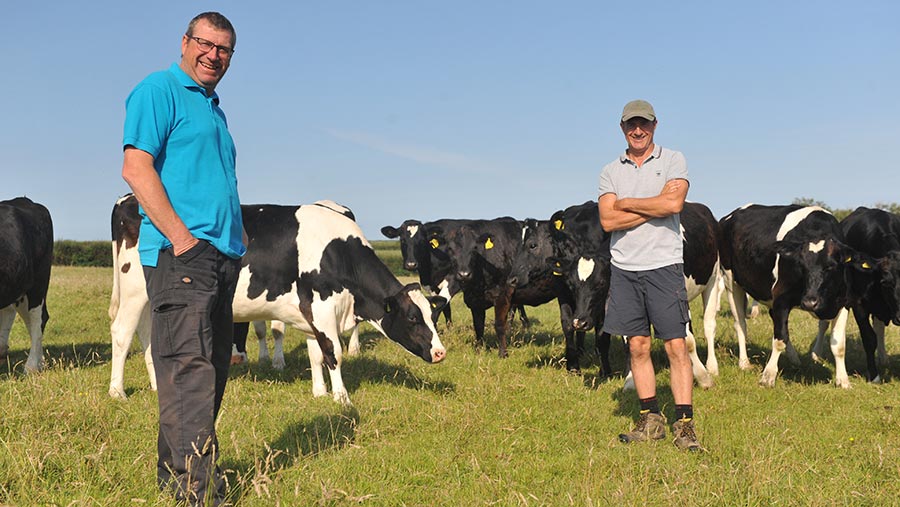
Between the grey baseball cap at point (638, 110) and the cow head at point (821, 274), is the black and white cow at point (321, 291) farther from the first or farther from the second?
the cow head at point (821, 274)

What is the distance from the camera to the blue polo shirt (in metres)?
3.51

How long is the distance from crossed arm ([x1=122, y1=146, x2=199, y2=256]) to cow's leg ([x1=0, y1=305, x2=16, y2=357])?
8118 mm

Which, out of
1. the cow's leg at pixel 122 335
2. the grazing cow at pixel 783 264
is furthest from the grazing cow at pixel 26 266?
the grazing cow at pixel 783 264

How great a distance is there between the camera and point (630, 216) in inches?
227

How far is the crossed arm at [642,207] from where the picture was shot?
5621mm

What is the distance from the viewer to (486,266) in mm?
12820

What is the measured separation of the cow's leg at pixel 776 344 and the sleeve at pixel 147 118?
7446 mm

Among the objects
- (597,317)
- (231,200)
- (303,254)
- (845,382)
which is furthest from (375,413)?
(845,382)

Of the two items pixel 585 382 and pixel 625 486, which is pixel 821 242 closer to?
pixel 585 382

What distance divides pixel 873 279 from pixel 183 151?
879 centimetres

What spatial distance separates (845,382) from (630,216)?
4685 millimetres

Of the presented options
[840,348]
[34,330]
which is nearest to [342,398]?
[34,330]

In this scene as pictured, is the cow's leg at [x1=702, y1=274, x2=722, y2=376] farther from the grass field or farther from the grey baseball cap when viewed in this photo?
the grey baseball cap

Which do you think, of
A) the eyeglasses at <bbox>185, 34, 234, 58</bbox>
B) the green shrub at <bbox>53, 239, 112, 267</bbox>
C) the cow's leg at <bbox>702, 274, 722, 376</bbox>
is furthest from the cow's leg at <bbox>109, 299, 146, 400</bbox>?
the green shrub at <bbox>53, 239, 112, 267</bbox>
